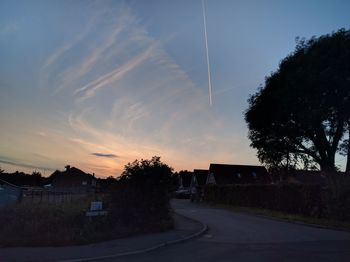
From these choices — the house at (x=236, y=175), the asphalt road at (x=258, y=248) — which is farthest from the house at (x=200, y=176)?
the asphalt road at (x=258, y=248)

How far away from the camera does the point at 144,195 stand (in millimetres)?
21172

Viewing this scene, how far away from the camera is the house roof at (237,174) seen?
8594cm

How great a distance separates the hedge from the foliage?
11342 millimetres

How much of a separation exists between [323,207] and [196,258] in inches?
722

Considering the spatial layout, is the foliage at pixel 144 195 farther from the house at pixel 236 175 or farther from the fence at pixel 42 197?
the house at pixel 236 175

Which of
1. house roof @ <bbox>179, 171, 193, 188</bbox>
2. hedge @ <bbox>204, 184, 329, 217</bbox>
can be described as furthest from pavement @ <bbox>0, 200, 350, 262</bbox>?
house roof @ <bbox>179, 171, 193, 188</bbox>

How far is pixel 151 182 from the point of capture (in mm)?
21375

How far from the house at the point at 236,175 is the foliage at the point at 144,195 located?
6362 centimetres

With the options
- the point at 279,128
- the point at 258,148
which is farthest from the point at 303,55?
the point at 258,148

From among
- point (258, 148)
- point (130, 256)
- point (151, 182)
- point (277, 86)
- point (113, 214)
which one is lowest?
point (130, 256)

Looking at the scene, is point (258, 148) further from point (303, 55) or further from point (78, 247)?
point (78, 247)

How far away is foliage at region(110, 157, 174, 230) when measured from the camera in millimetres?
20328

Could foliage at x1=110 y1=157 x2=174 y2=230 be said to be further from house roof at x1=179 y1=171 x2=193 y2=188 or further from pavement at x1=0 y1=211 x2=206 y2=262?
house roof at x1=179 y1=171 x2=193 y2=188

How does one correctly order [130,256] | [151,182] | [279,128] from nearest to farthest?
[130,256], [151,182], [279,128]
